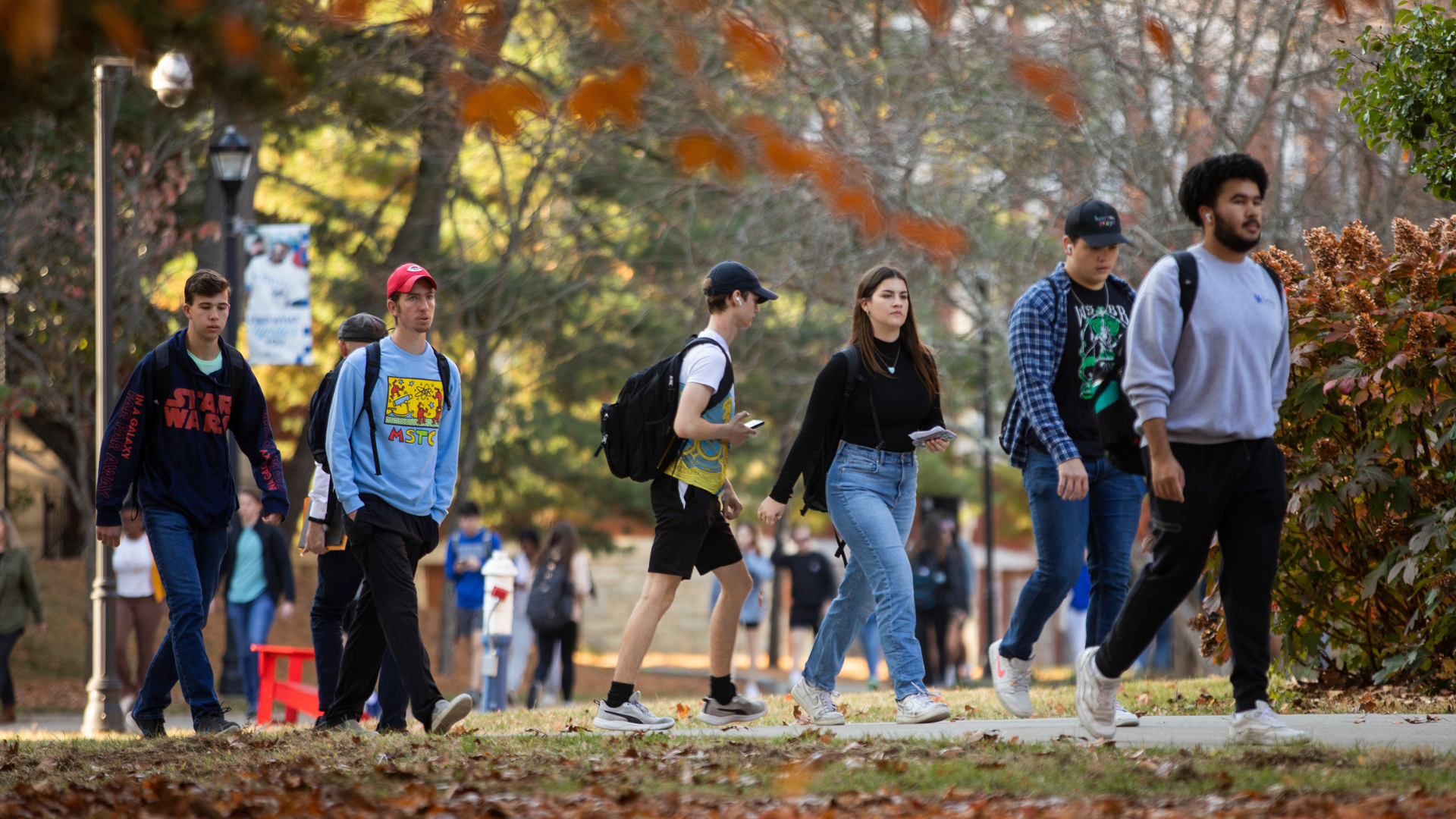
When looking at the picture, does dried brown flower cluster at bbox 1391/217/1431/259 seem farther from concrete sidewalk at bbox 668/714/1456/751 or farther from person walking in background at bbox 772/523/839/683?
person walking in background at bbox 772/523/839/683

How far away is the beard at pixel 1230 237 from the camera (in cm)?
511

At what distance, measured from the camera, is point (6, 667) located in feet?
44.0

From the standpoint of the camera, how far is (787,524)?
32.9 metres

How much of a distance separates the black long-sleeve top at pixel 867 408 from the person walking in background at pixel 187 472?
2.55 metres

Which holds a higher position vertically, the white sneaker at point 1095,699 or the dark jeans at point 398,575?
the dark jeans at point 398,575

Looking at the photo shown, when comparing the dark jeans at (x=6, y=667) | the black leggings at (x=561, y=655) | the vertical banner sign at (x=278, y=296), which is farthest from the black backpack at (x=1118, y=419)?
the dark jeans at (x=6, y=667)

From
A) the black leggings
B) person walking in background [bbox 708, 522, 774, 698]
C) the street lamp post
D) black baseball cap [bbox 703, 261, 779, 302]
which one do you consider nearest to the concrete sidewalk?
black baseball cap [bbox 703, 261, 779, 302]

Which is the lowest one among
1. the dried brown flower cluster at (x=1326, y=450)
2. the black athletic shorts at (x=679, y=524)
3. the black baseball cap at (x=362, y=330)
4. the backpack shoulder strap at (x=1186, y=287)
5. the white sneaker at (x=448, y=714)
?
the white sneaker at (x=448, y=714)

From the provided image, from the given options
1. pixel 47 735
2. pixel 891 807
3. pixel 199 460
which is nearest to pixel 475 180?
pixel 47 735

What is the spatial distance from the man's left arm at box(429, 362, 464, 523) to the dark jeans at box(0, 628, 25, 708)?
330 inches

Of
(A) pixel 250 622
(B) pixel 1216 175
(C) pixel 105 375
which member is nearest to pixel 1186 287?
(B) pixel 1216 175

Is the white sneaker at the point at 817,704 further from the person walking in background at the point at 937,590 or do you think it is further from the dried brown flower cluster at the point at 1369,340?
the person walking in background at the point at 937,590

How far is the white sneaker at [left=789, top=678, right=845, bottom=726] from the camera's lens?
22.0ft

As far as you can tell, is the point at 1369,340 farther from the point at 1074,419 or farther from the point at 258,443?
the point at 258,443
